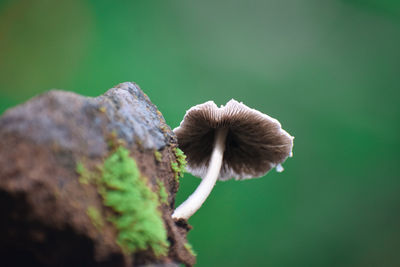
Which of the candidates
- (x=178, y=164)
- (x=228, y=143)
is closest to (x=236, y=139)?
(x=228, y=143)

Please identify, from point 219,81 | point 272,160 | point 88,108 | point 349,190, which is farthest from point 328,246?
point 88,108

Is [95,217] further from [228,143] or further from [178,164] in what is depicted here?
[228,143]

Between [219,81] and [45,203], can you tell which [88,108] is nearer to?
[45,203]

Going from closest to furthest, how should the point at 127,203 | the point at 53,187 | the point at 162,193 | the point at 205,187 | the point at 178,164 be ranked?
the point at 53,187 < the point at 127,203 < the point at 162,193 < the point at 178,164 < the point at 205,187

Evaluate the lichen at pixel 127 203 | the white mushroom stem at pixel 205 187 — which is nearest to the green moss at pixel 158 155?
the lichen at pixel 127 203

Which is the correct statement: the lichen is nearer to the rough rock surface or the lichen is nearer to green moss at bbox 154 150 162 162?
the rough rock surface

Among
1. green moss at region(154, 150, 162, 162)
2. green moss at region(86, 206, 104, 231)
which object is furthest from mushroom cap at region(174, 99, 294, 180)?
green moss at region(86, 206, 104, 231)

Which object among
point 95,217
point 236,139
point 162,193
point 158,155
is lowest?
point 95,217
